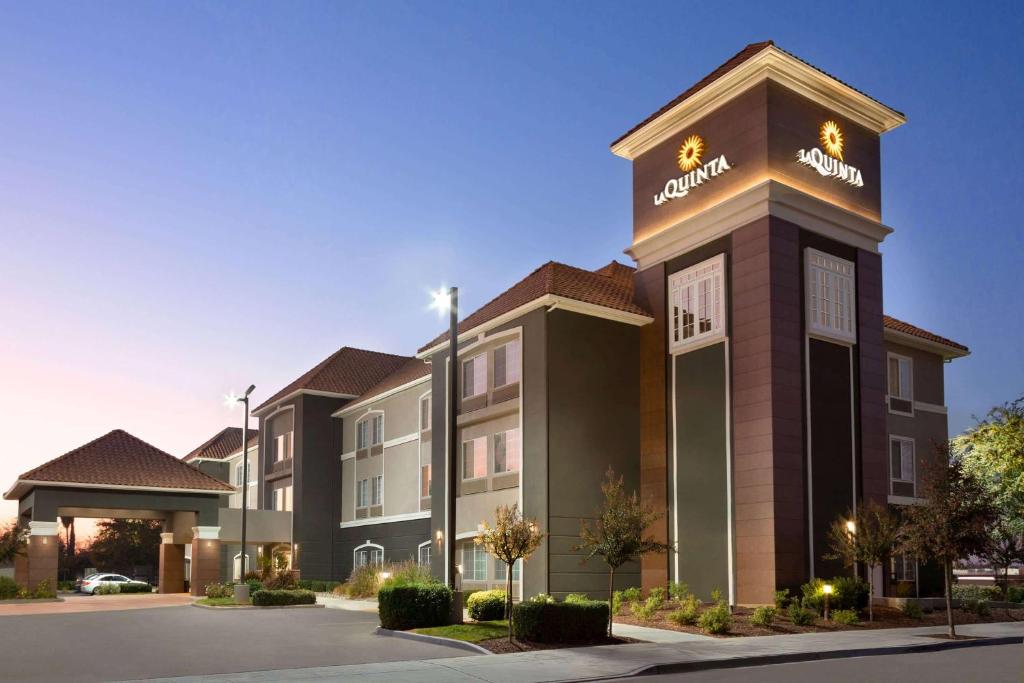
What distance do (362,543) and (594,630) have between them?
105 feet

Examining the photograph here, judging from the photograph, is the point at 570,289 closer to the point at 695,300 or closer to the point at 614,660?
the point at 695,300

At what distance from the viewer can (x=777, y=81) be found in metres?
33.5

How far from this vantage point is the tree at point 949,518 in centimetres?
2648

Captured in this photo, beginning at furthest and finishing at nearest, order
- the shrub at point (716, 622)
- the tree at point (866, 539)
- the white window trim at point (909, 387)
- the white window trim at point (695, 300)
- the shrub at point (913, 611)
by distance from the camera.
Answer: the white window trim at point (909, 387) < the white window trim at point (695, 300) < the shrub at point (913, 611) < the tree at point (866, 539) < the shrub at point (716, 622)

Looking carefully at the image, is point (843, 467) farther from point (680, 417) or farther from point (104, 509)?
point (104, 509)

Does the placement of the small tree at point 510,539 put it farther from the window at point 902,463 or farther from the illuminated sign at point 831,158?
the window at point 902,463

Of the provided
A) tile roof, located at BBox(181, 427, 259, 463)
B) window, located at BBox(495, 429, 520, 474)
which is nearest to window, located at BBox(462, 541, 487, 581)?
window, located at BBox(495, 429, 520, 474)

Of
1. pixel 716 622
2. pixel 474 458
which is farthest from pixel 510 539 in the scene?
pixel 474 458

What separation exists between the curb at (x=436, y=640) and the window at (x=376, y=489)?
85.5ft

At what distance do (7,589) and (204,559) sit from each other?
8.83 m

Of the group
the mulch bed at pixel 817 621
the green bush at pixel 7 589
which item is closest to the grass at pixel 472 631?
the mulch bed at pixel 817 621

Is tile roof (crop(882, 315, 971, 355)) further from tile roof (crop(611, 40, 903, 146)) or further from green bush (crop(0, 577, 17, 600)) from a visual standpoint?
green bush (crop(0, 577, 17, 600))

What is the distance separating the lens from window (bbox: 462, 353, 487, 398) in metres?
39.4

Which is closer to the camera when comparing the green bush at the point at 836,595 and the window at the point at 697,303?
the green bush at the point at 836,595
